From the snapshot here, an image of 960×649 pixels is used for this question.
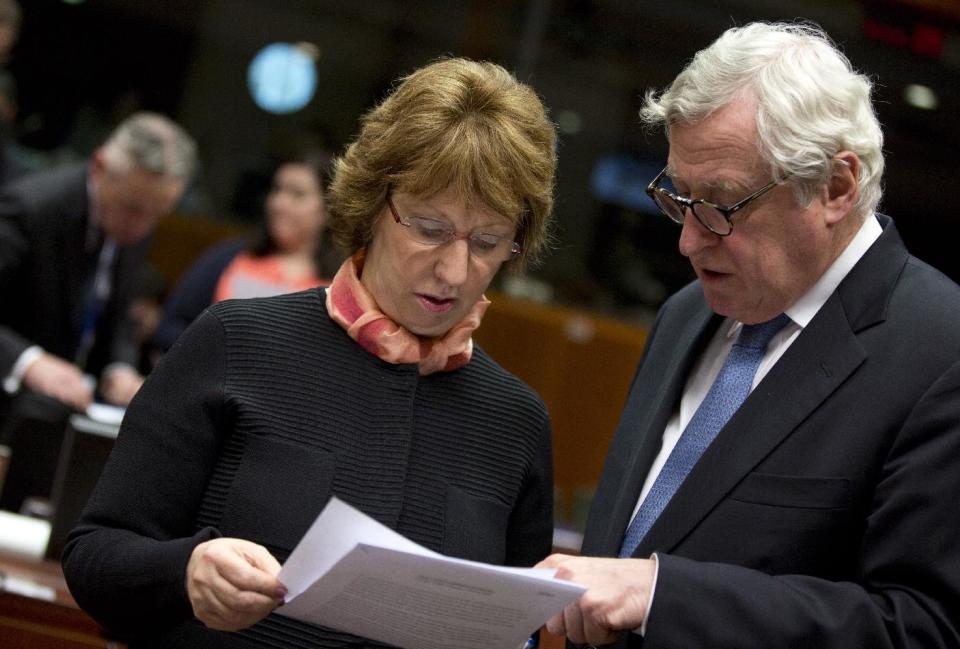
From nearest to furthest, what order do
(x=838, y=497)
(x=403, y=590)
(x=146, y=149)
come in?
(x=403, y=590)
(x=838, y=497)
(x=146, y=149)

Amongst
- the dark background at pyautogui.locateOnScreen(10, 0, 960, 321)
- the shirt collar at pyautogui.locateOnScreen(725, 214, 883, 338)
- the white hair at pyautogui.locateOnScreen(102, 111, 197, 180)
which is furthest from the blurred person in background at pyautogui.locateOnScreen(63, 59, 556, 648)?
the dark background at pyautogui.locateOnScreen(10, 0, 960, 321)

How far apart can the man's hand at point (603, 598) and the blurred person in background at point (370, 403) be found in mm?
272

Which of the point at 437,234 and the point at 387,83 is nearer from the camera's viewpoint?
the point at 437,234

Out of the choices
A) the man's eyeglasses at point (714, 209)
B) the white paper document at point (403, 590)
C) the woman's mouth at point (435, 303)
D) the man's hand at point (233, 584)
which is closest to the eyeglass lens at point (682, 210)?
the man's eyeglasses at point (714, 209)

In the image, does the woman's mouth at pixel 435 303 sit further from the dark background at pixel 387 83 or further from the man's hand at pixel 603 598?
the dark background at pixel 387 83

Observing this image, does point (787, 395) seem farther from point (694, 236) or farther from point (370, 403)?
point (370, 403)

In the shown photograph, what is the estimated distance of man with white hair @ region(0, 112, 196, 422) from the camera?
13.5 ft

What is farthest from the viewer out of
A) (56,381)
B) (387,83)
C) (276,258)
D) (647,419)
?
(387,83)

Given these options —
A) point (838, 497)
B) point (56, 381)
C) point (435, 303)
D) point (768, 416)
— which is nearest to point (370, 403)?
point (435, 303)

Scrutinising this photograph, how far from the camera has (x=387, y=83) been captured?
7434mm

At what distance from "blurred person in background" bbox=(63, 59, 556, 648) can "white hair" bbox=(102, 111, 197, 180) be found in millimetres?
2424

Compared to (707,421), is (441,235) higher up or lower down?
higher up

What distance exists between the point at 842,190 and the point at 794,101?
16cm

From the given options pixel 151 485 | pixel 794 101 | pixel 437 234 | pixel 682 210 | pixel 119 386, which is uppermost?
pixel 794 101
